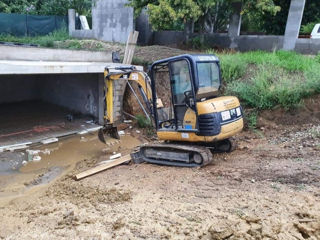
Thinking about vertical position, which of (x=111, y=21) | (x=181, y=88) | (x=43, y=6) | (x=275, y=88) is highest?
(x=43, y=6)

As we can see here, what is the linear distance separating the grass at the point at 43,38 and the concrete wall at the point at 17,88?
2.52m

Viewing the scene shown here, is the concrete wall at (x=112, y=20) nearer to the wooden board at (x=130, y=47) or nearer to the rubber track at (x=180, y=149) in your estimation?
the wooden board at (x=130, y=47)

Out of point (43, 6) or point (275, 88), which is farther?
point (43, 6)

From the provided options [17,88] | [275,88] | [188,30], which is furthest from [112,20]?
[275,88]

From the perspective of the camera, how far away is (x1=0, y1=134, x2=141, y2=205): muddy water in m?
7.17

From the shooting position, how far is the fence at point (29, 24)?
18.3m

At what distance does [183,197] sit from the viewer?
17.4 ft

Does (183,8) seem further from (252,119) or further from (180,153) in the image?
(180,153)

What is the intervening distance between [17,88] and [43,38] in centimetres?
395

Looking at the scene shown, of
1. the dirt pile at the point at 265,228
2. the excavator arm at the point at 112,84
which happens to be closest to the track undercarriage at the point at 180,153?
the excavator arm at the point at 112,84

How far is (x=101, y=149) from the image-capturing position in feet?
32.1

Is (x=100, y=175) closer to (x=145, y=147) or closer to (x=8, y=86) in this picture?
(x=145, y=147)

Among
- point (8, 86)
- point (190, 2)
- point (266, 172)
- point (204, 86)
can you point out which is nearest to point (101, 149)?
point (204, 86)

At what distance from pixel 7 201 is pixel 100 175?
6.70ft
